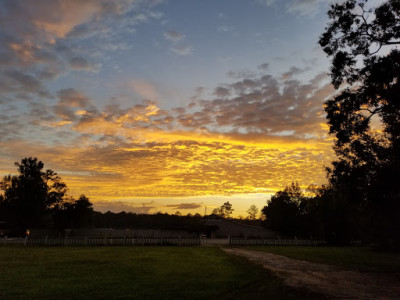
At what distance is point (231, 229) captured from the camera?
63.2m

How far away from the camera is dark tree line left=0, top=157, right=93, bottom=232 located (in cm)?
5688

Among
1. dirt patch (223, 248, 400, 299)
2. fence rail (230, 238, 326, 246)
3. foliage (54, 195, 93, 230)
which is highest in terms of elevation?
foliage (54, 195, 93, 230)

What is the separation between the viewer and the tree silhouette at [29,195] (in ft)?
186

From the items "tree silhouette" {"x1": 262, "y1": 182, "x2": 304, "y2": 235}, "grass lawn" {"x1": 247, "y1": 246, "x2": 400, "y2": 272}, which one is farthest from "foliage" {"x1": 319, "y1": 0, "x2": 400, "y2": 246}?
"tree silhouette" {"x1": 262, "y1": 182, "x2": 304, "y2": 235}

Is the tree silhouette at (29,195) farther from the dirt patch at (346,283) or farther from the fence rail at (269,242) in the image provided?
the dirt patch at (346,283)

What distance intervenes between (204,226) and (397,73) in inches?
1981

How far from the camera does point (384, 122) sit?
68.9 ft

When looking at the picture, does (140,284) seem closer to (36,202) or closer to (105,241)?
(105,241)

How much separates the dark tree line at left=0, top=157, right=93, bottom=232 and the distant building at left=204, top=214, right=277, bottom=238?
78.2 feet

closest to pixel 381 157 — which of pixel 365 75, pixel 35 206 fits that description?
pixel 365 75

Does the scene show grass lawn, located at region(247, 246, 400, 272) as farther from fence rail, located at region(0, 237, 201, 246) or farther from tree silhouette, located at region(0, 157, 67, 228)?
tree silhouette, located at region(0, 157, 67, 228)

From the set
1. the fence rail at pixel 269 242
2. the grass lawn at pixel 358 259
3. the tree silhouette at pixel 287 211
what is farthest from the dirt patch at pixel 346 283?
the tree silhouette at pixel 287 211

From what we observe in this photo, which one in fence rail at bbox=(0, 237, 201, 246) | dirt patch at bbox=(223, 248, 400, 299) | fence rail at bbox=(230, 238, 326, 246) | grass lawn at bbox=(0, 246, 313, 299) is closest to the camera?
grass lawn at bbox=(0, 246, 313, 299)

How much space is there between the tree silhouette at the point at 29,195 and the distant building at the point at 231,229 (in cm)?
2915
